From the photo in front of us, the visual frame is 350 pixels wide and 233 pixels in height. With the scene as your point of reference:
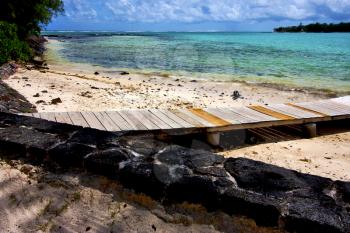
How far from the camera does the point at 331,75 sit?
2086cm

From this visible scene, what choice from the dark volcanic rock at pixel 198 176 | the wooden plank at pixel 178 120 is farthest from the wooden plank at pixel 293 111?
the dark volcanic rock at pixel 198 176

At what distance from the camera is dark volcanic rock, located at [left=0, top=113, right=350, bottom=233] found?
3299 mm

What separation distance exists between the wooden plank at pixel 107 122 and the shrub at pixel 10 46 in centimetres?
945

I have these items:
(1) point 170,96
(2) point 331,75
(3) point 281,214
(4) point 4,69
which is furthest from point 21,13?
(3) point 281,214

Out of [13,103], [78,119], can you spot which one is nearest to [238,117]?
[78,119]

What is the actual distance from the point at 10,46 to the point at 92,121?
12.1m

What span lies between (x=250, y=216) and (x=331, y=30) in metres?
154

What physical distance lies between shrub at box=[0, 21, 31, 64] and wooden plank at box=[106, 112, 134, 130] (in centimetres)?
951

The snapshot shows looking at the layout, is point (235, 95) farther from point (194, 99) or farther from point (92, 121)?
point (92, 121)

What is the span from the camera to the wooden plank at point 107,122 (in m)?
6.74

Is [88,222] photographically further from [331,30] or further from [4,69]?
[331,30]

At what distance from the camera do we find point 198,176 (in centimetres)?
383

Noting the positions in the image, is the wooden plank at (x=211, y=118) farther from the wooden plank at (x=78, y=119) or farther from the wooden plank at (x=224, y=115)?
the wooden plank at (x=78, y=119)

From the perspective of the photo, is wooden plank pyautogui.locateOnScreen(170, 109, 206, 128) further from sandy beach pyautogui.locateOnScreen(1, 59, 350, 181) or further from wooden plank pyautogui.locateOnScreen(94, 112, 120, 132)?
wooden plank pyautogui.locateOnScreen(94, 112, 120, 132)
